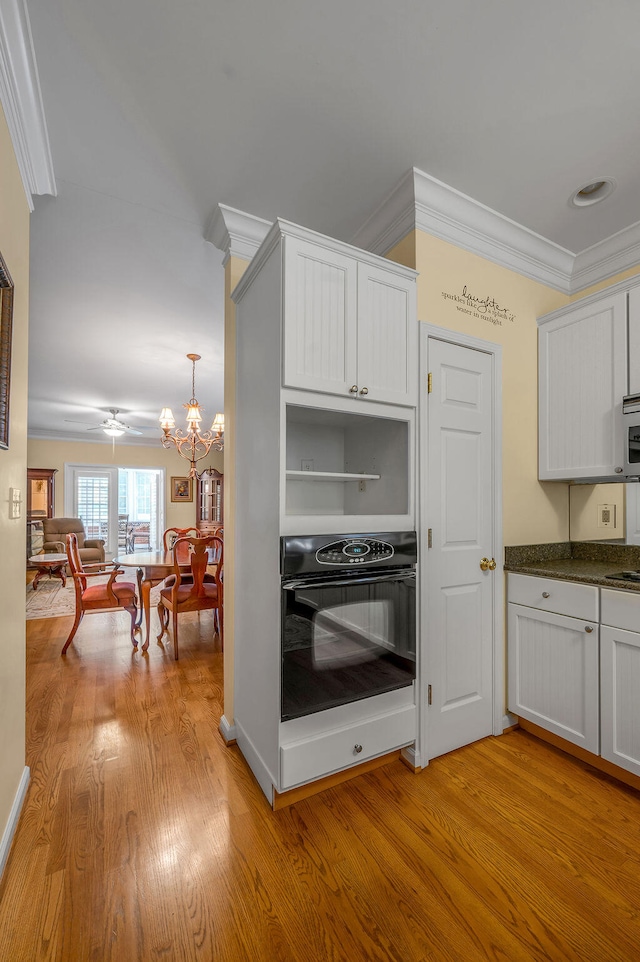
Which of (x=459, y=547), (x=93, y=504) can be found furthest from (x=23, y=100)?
(x=93, y=504)

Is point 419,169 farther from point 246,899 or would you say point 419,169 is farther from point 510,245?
point 246,899

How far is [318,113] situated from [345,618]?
2009 millimetres

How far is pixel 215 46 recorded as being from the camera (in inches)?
54.1

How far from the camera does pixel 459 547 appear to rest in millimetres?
2039

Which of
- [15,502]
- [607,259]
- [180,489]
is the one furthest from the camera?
[180,489]

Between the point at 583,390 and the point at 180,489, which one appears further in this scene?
the point at 180,489

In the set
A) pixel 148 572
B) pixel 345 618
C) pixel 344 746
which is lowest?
pixel 344 746

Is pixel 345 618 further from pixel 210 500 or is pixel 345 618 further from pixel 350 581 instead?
pixel 210 500

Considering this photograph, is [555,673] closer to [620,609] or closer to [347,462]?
[620,609]

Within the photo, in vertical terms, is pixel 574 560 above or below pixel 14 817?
above

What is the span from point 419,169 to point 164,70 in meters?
1.10

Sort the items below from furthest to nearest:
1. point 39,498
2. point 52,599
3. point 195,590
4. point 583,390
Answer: point 39,498
point 52,599
point 195,590
point 583,390

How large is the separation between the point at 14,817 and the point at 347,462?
201cm

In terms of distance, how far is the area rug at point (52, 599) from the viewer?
4.77m
